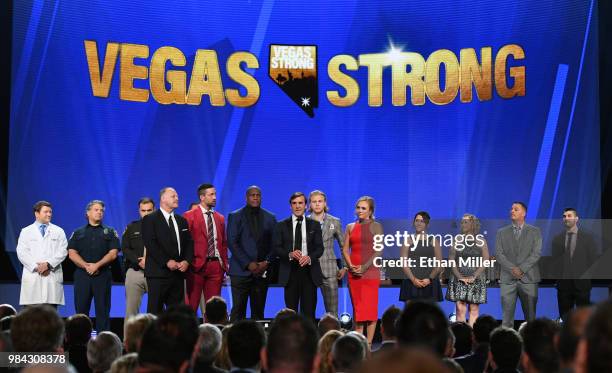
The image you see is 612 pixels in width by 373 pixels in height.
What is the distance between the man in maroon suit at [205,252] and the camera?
784cm

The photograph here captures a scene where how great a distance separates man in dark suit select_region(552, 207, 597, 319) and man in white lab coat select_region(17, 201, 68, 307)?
4.84 m

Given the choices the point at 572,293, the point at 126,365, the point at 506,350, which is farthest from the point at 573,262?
the point at 126,365

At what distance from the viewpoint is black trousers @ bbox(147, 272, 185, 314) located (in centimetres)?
709

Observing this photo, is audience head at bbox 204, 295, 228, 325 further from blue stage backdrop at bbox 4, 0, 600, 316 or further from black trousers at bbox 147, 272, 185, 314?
blue stage backdrop at bbox 4, 0, 600, 316

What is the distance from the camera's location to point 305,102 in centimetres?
1105

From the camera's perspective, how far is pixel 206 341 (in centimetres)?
358

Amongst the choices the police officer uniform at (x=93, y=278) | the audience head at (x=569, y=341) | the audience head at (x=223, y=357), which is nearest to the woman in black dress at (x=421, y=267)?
the police officer uniform at (x=93, y=278)

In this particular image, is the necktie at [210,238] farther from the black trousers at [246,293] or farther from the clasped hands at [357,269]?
the clasped hands at [357,269]

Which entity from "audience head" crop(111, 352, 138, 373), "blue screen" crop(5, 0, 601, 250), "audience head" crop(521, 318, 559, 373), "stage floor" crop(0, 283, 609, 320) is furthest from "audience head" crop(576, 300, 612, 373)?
"blue screen" crop(5, 0, 601, 250)

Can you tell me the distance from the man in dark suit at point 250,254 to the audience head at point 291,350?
5.35m

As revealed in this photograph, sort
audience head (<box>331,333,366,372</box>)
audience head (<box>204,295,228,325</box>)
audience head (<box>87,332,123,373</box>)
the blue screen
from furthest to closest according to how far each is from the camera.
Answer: the blue screen < audience head (<box>204,295,228,325</box>) < audience head (<box>87,332,123,373</box>) < audience head (<box>331,333,366,372</box>)

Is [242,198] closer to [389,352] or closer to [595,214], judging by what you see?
[595,214]

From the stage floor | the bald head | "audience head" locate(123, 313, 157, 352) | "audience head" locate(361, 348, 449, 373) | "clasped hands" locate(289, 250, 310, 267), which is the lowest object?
the stage floor

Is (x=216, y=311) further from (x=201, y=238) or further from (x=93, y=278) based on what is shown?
(x=93, y=278)
